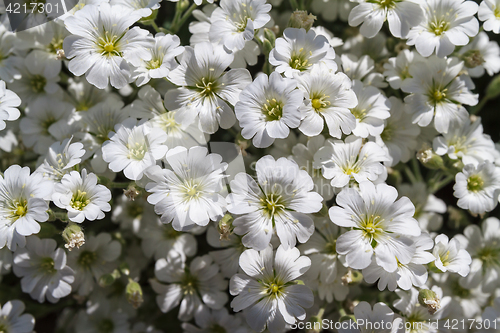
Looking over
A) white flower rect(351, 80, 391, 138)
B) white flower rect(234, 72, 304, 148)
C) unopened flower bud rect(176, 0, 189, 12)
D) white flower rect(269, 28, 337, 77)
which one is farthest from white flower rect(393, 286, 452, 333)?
unopened flower bud rect(176, 0, 189, 12)

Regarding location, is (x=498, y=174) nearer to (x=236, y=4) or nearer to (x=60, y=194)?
(x=236, y=4)

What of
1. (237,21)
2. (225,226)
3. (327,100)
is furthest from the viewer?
(237,21)

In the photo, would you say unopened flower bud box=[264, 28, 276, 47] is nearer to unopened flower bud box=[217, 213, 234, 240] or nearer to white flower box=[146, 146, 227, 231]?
white flower box=[146, 146, 227, 231]

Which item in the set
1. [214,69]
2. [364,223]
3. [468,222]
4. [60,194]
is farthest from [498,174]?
[60,194]

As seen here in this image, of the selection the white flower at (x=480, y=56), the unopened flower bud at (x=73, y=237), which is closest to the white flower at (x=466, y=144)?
the white flower at (x=480, y=56)

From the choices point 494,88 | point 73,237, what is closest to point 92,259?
point 73,237

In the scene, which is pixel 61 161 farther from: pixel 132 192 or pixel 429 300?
pixel 429 300
